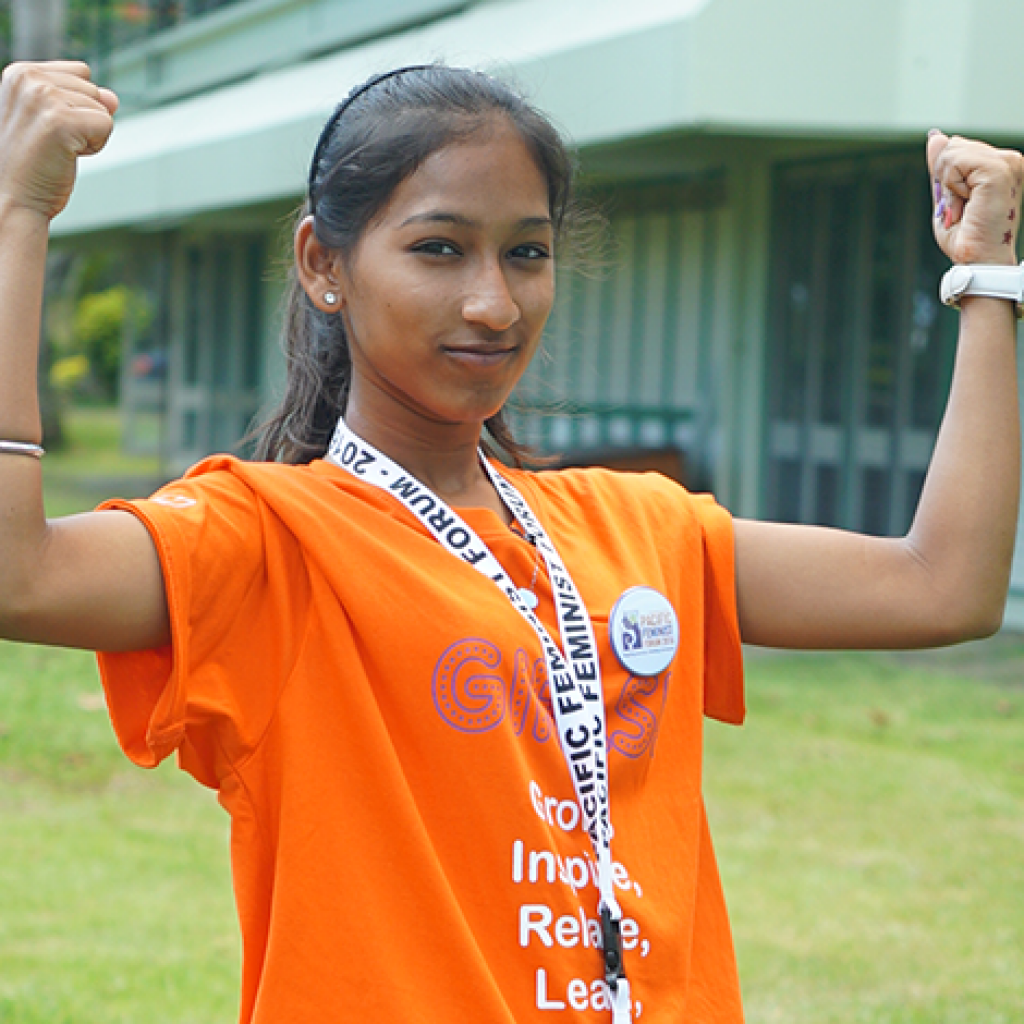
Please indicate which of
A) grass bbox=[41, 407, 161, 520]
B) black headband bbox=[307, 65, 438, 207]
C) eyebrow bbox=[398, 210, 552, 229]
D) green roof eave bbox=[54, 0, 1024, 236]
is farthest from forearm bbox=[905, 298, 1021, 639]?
grass bbox=[41, 407, 161, 520]

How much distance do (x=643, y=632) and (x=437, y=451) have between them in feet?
1.16

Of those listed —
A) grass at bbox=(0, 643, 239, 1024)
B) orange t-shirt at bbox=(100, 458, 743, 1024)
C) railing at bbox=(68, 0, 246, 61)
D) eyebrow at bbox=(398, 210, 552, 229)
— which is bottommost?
grass at bbox=(0, 643, 239, 1024)

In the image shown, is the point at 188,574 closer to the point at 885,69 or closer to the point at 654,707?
the point at 654,707

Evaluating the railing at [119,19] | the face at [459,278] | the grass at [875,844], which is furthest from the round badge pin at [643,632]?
the railing at [119,19]

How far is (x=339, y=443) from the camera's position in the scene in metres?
2.00

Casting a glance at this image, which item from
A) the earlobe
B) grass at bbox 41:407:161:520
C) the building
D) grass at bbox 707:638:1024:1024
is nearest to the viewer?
the earlobe

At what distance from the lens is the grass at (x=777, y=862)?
4.53 metres

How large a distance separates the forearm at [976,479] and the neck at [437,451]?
56 cm

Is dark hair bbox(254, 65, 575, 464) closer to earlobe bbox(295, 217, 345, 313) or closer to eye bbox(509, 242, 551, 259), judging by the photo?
earlobe bbox(295, 217, 345, 313)

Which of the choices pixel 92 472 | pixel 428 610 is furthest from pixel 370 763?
pixel 92 472

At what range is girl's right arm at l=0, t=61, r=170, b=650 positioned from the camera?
162 cm

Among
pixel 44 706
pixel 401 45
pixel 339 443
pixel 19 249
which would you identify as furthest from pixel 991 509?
pixel 401 45

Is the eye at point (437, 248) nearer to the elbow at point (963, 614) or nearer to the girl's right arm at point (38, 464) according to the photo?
the girl's right arm at point (38, 464)

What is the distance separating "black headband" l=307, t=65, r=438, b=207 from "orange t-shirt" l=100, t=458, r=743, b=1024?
459mm
